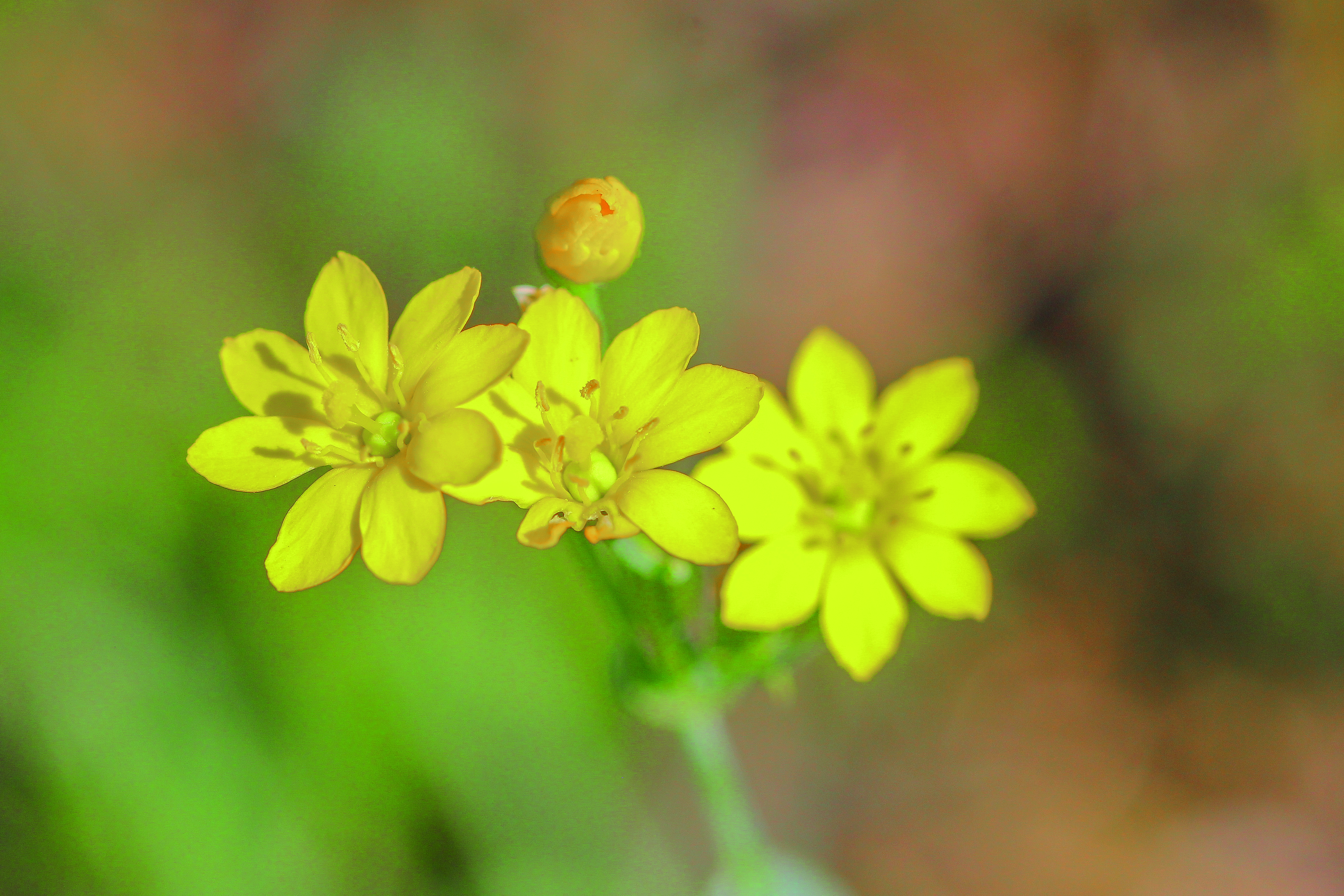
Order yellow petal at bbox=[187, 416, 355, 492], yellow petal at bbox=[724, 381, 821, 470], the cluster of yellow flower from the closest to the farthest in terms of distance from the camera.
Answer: the cluster of yellow flower
yellow petal at bbox=[187, 416, 355, 492]
yellow petal at bbox=[724, 381, 821, 470]

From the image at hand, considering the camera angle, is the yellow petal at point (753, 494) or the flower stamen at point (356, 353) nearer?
the flower stamen at point (356, 353)

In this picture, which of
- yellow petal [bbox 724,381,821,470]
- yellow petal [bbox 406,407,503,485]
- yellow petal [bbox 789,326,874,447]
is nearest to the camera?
yellow petal [bbox 406,407,503,485]

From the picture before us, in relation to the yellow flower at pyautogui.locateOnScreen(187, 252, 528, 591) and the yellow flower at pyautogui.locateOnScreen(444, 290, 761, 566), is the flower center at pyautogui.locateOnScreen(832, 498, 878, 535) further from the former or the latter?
the yellow flower at pyautogui.locateOnScreen(187, 252, 528, 591)

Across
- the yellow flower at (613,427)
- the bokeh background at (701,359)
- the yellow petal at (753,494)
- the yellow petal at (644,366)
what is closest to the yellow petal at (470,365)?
the yellow flower at (613,427)

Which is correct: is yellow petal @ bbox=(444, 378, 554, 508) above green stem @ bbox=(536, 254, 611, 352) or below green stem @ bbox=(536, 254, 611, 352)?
below

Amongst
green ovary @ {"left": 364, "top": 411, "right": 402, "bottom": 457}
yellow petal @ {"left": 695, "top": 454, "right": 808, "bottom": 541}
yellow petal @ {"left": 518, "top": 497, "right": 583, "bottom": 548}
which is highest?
yellow petal @ {"left": 695, "top": 454, "right": 808, "bottom": 541}

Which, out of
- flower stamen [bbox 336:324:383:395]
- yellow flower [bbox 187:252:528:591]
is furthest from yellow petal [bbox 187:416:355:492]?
flower stamen [bbox 336:324:383:395]

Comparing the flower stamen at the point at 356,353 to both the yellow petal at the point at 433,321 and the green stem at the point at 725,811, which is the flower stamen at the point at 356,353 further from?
the green stem at the point at 725,811
